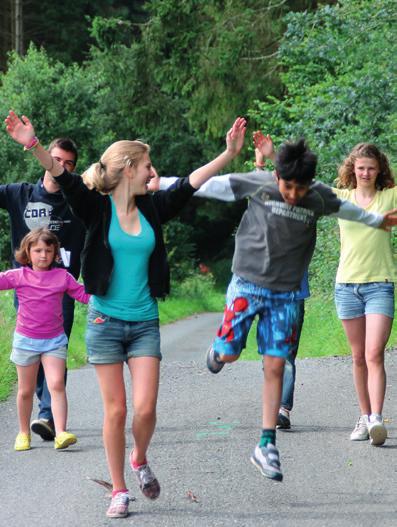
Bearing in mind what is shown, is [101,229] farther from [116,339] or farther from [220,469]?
[220,469]

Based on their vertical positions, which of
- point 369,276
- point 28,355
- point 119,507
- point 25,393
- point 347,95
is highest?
point 347,95

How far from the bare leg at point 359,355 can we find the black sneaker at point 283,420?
2.04ft

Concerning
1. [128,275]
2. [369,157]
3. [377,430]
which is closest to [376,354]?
[377,430]

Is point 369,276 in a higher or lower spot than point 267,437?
higher

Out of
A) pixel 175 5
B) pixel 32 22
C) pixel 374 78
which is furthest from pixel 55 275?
pixel 32 22

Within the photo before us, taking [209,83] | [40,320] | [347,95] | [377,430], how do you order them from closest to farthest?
1. [377,430]
2. [40,320]
3. [347,95]
4. [209,83]

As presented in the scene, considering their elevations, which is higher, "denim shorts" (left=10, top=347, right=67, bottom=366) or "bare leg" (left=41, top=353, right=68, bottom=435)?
"denim shorts" (left=10, top=347, right=67, bottom=366)

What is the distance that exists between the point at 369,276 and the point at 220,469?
5.51 ft

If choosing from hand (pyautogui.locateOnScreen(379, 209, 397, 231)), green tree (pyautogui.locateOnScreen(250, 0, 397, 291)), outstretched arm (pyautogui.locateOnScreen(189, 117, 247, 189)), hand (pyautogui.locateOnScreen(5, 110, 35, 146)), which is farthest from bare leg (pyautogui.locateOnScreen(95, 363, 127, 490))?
green tree (pyautogui.locateOnScreen(250, 0, 397, 291))

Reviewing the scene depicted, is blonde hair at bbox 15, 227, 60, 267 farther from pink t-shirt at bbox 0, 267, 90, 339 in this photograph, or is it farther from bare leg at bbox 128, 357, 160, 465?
bare leg at bbox 128, 357, 160, 465

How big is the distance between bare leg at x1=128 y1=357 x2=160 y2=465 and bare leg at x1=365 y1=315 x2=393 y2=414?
2.07 meters

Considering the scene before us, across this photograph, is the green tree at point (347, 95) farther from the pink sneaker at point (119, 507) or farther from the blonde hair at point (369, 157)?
the pink sneaker at point (119, 507)

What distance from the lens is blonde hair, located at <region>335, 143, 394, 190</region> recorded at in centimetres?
757

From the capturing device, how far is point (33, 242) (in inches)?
305
